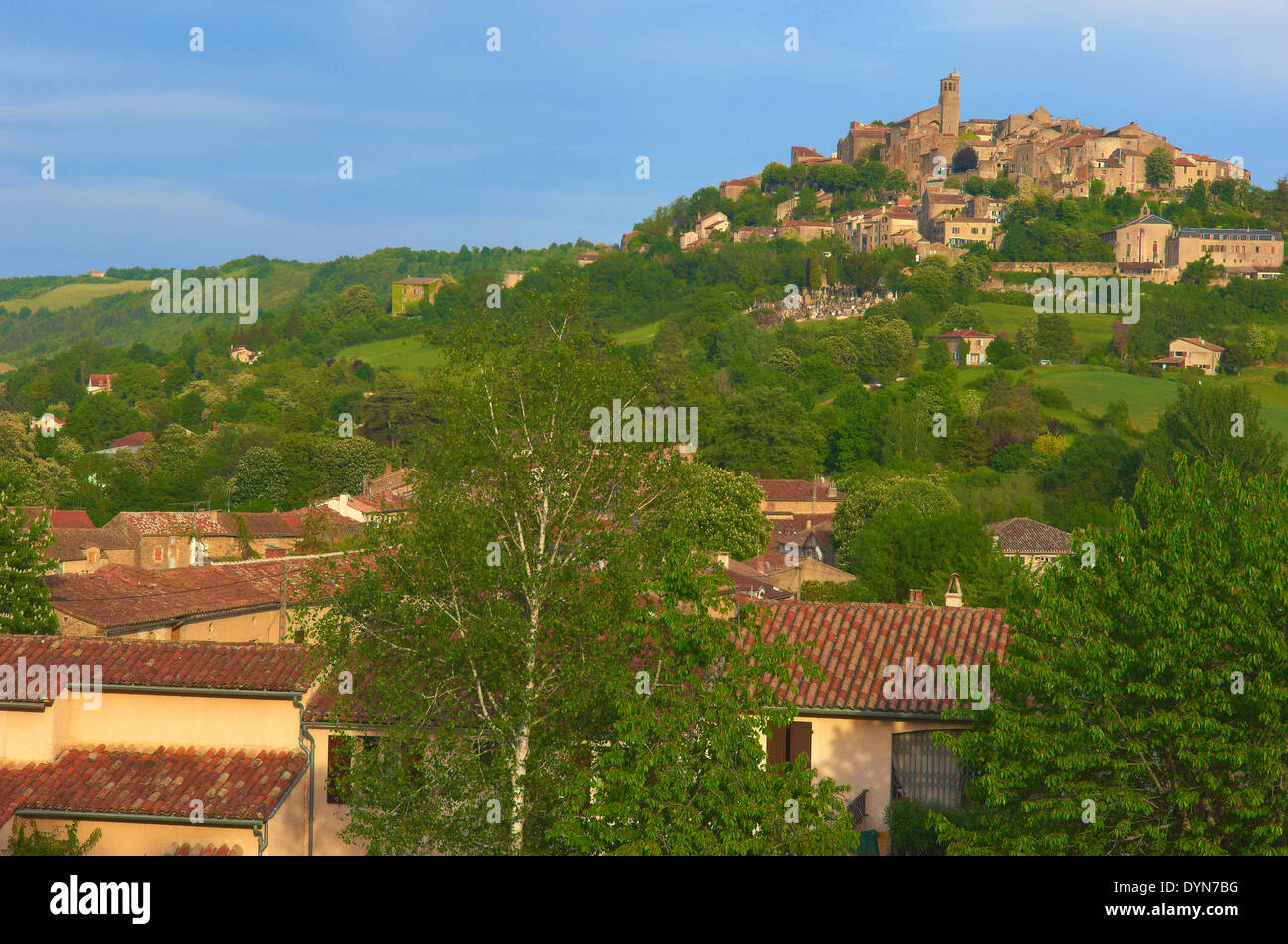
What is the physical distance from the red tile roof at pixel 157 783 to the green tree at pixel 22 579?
1012 centimetres

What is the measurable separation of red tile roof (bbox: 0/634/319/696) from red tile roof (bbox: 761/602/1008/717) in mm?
6494

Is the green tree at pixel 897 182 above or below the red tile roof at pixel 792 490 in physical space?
above

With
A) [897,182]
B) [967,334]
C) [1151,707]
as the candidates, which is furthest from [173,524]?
[897,182]

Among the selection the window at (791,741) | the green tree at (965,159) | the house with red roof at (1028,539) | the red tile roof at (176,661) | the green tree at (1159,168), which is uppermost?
the green tree at (965,159)

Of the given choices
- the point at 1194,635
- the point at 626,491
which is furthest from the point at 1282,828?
the point at 626,491

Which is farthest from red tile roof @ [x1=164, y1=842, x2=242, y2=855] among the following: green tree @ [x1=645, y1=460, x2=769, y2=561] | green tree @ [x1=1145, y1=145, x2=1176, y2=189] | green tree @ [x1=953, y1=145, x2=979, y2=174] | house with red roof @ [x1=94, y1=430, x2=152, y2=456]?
green tree @ [x1=953, y1=145, x2=979, y2=174]

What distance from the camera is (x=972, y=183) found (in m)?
176

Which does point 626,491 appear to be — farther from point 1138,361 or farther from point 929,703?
point 1138,361

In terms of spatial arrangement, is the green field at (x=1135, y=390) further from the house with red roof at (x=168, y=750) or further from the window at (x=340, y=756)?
the house with red roof at (x=168, y=750)

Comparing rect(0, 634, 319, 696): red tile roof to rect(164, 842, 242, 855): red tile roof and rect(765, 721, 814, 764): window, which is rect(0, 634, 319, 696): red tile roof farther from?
rect(765, 721, 814, 764): window

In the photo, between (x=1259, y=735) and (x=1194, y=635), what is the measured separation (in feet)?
3.65

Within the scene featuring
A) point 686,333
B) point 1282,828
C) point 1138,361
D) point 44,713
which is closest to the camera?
point 1282,828

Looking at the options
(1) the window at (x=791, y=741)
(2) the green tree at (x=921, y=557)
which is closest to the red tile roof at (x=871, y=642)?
(1) the window at (x=791, y=741)

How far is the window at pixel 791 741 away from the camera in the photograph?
16.5 meters
